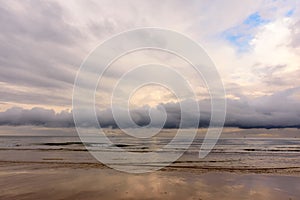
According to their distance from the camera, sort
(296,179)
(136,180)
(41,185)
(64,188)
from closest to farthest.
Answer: (64,188) → (41,185) → (136,180) → (296,179)

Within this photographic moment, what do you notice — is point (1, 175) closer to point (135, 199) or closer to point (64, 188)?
point (64, 188)

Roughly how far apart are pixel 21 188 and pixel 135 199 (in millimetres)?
7986

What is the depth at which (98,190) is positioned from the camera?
15094 millimetres

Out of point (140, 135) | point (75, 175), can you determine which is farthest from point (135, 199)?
point (140, 135)

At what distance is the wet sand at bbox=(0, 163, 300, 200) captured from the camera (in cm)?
1402

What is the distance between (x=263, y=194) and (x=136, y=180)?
9022 millimetres

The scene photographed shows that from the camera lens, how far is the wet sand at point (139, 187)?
1402 centimetres

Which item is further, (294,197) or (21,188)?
(21,188)

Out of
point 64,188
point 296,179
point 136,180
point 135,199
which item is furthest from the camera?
point 296,179

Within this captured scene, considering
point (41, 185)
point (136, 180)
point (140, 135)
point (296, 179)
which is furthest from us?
point (140, 135)

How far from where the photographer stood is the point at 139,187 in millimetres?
16188

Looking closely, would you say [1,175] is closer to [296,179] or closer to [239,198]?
[239,198]

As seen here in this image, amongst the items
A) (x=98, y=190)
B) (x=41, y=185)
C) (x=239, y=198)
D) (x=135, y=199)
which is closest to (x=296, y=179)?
(x=239, y=198)

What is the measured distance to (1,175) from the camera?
20.4 m
